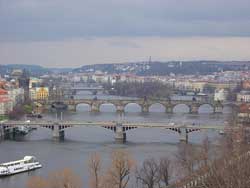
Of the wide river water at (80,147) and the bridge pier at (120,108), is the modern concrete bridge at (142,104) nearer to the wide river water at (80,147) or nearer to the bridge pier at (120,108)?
the bridge pier at (120,108)

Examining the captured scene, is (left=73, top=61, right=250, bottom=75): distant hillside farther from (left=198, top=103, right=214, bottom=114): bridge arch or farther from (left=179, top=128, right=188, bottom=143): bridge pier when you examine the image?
(left=179, top=128, right=188, bottom=143): bridge pier

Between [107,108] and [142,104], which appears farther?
[107,108]

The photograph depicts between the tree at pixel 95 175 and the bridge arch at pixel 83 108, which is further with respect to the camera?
the bridge arch at pixel 83 108

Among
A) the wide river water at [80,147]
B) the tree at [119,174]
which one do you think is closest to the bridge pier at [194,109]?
the wide river water at [80,147]

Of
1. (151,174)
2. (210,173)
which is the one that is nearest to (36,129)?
(151,174)

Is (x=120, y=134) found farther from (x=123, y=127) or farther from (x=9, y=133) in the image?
(x=9, y=133)

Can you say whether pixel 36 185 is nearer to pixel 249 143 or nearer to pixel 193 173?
pixel 193 173

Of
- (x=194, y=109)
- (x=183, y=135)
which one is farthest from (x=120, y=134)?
(x=194, y=109)
